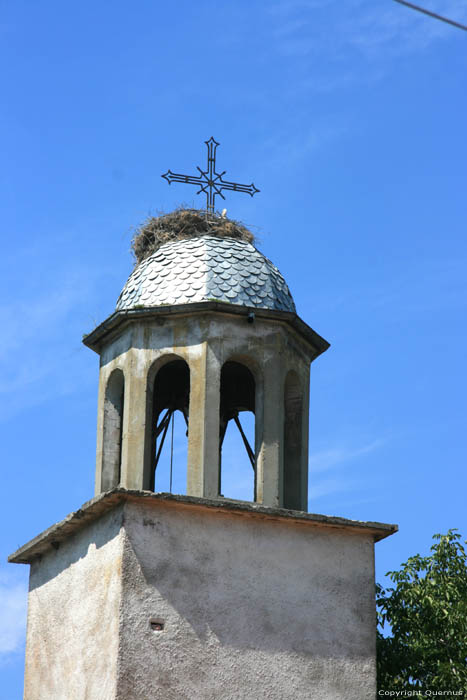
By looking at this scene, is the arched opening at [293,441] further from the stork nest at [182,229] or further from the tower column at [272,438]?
the stork nest at [182,229]

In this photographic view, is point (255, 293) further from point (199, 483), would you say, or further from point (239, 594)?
point (239, 594)

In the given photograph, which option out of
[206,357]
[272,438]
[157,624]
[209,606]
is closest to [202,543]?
[209,606]

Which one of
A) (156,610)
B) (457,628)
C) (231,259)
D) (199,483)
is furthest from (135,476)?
(457,628)

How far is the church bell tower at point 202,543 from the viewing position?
14648 mm

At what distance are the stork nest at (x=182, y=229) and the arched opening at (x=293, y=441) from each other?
207cm

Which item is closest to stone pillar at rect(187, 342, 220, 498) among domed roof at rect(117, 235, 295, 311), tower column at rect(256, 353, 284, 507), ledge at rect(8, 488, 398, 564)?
ledge at rect(8, 488, 398, 564)

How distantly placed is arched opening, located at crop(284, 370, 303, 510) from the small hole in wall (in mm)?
2470

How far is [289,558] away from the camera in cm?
1546

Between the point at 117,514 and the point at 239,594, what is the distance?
1.48m

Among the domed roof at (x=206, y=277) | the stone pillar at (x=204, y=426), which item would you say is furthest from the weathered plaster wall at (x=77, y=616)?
the domed roof at (x=206, y=277)

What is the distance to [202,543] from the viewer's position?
15.1 meters

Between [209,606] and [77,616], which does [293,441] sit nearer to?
[209,606]

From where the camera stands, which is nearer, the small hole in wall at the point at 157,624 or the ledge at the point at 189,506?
the small hole in wall at the point at 157,624

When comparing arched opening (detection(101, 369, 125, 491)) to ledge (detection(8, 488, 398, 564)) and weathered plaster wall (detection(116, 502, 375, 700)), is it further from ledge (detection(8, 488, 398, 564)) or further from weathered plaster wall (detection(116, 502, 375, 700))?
weathered plaster wall (detection(116, 502, 375, 700))
